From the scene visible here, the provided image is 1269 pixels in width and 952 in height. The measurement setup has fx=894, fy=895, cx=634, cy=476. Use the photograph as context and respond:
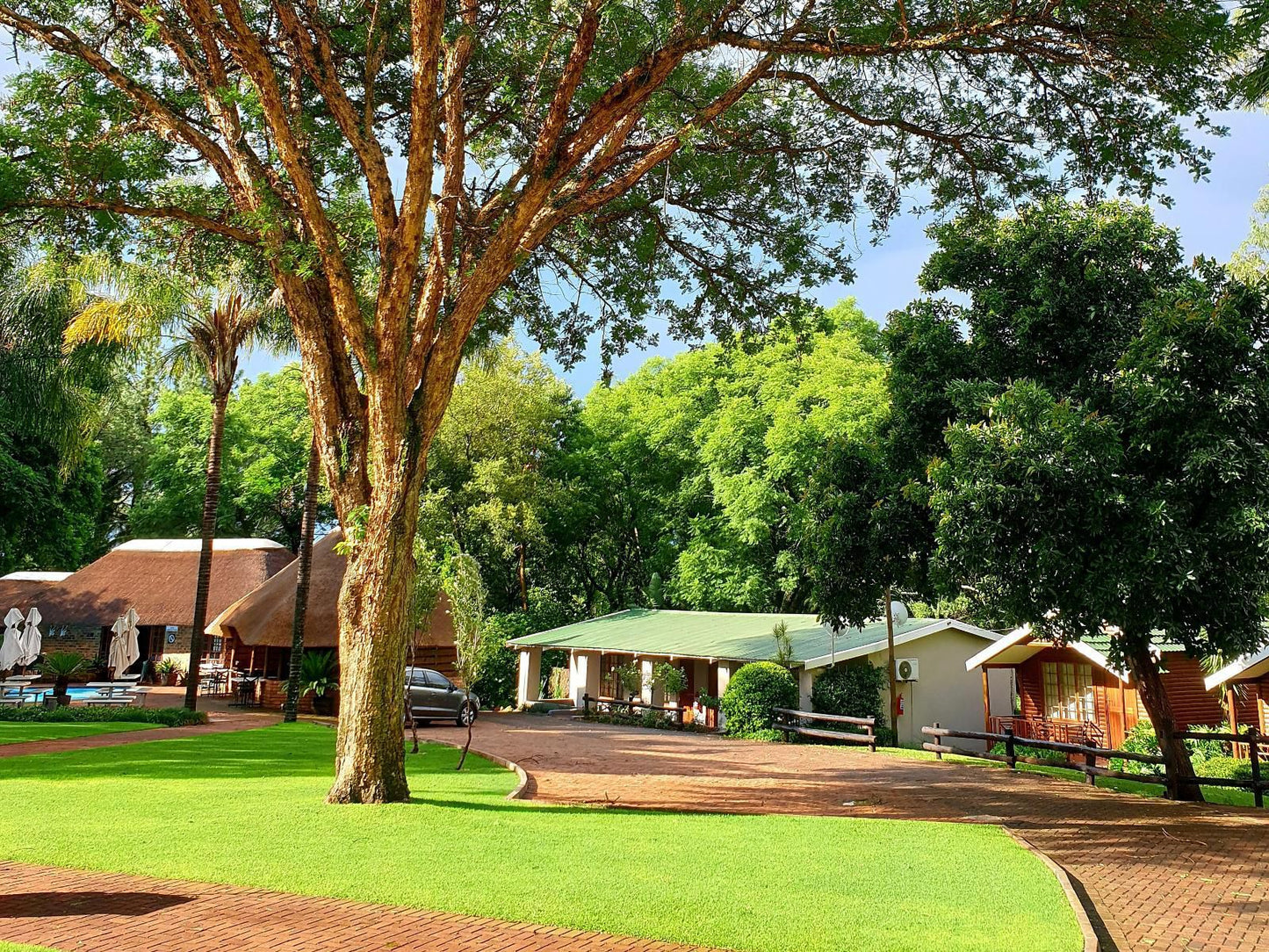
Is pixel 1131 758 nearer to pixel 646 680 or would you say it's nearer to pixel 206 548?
pixel 646 680

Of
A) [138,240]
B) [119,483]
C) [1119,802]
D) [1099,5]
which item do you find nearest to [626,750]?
[1119,802]

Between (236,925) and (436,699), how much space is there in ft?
62.7

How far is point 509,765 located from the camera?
52.0ft

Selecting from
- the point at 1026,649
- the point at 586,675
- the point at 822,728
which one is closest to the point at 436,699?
the point at 586,675

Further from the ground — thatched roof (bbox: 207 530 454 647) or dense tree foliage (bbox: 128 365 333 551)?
dense tree foliage (bbox: 128 365 333 551)

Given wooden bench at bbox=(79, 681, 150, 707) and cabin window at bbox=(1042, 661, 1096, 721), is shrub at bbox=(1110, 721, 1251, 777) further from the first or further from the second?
wooden bench at bbox=(79, 681, 150, 707)

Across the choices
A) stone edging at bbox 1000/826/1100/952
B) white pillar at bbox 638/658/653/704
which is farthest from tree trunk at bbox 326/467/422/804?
white pillar at bbox 638/658/653/704

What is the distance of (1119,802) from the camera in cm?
1447

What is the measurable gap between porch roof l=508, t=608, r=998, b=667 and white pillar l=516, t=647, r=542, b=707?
162 cm

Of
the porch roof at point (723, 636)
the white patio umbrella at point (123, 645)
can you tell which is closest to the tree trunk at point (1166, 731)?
the porch roof at point (723, 636)

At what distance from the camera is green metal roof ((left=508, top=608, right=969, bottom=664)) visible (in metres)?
26.7

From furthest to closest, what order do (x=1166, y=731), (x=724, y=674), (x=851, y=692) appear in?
(x=724, y=674)
(x=851, y=692)
(x=1166, y=731)

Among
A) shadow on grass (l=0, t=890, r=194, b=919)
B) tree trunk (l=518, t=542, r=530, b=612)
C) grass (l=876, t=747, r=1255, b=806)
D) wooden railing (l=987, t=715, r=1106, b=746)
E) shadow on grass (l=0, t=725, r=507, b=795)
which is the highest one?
tree trunk (l=518, t=542, r=530, b=612)

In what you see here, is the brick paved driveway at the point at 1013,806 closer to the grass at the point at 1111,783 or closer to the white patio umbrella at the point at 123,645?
the grass at the point at 1111,783
